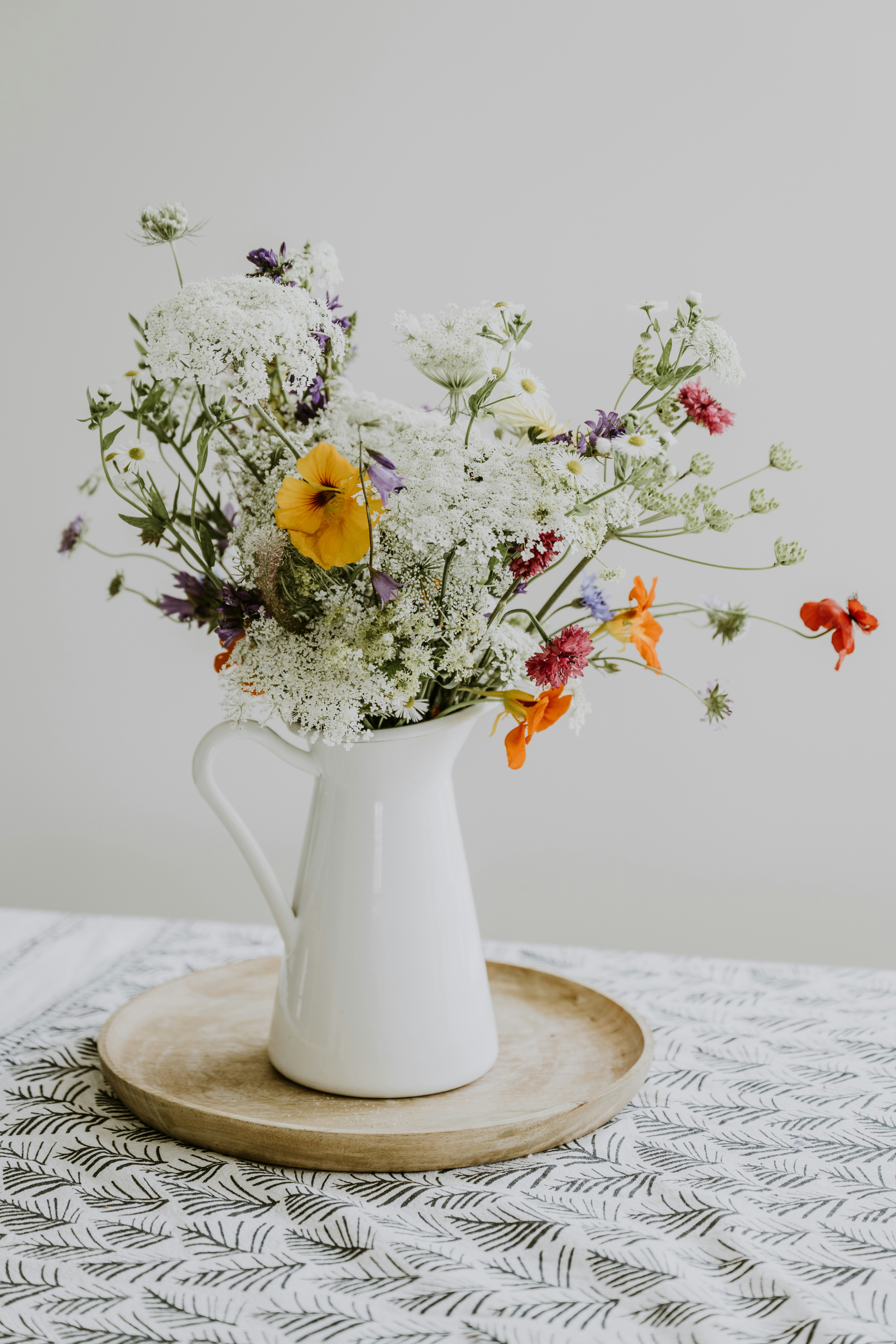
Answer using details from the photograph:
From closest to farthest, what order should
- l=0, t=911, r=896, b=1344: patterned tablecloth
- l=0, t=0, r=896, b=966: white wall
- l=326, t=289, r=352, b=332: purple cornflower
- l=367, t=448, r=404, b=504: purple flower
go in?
l=0, t=911, r=896, b=1344: patterned tablecloth, l=367, t=448, r=404, b=504: purple flower, l=326, t=289, r=352, b=332: purple cornflower, l=0, t=0, r=896, b=966: white wall

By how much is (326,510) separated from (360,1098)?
1.39 ft

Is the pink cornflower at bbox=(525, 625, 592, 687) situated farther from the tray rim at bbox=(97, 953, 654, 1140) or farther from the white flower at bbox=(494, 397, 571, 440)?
the tray rim at bbox=(97, 953, 654, 1140)

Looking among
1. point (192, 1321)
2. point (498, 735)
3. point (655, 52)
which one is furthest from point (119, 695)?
point (192, 1321)

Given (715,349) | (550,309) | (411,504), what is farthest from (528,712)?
(550,309)

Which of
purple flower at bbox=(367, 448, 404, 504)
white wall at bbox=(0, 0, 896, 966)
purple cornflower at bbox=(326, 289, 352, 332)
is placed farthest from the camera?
white wall at bbox=(0, 0, 896, 966)

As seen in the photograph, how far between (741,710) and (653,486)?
143 cm

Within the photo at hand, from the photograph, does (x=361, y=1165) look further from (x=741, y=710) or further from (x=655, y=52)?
(x=655, y=52)

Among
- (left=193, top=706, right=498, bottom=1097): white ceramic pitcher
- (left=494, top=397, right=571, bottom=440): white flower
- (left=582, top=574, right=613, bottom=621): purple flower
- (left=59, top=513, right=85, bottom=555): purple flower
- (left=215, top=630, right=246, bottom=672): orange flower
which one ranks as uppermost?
(left=494, top=397, right=571, bottom=440): white flower

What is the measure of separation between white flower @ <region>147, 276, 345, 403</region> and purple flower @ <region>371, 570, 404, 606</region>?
138mm

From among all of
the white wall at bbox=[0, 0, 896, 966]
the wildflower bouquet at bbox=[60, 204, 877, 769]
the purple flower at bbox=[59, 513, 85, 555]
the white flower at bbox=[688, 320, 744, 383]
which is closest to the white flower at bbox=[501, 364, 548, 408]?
the wildflower bouquet at bbox=[60, 204, 877, 769]

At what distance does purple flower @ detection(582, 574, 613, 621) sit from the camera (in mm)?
703

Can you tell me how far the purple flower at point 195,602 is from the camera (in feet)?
2.71

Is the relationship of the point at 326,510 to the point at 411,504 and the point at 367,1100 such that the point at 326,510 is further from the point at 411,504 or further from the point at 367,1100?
the point at 367,1100

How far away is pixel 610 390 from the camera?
2.04m
